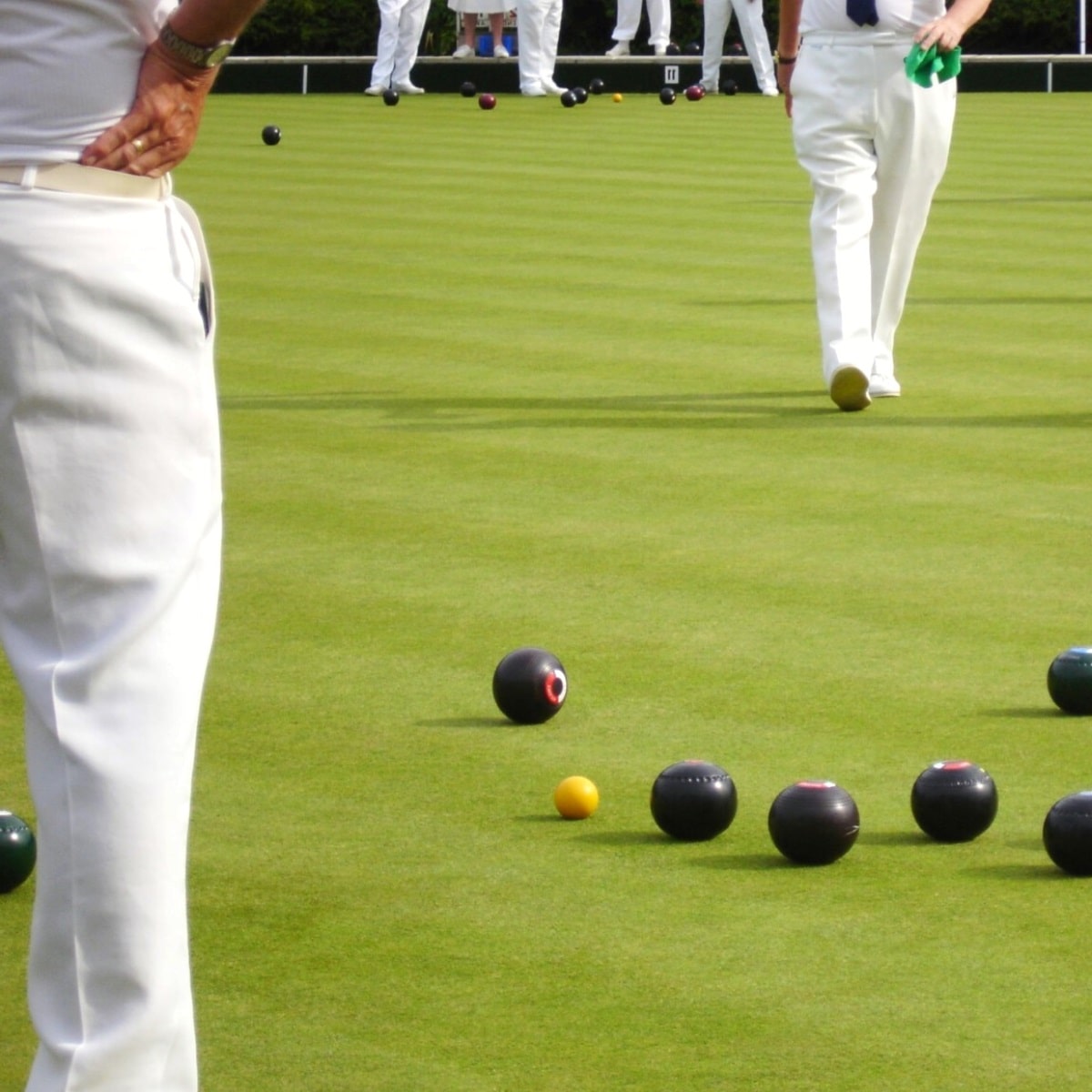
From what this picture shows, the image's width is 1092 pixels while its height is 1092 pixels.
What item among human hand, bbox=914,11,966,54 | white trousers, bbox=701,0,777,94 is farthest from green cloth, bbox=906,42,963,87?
white trousers, bbox=701,0,777,94

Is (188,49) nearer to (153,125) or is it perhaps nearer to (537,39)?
(153,125)

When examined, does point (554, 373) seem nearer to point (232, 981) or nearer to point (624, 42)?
point (232, 981)

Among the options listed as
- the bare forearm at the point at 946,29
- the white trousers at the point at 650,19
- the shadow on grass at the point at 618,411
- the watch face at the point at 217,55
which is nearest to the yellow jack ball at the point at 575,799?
the watch face at the point at 217,55

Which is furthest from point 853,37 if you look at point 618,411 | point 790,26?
point 618,411

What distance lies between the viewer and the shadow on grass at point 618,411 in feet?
29.2

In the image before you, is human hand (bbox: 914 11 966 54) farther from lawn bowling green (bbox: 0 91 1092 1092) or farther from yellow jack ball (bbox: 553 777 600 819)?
yellow jack ball (bbox: 553 777 600 819)

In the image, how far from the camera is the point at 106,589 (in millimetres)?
2590

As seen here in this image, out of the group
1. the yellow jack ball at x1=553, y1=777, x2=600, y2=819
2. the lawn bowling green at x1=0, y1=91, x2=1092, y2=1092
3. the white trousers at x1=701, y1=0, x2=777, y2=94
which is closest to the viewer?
the lawn bowling green at x1=0, y1=91, x2=1092, y2=1092

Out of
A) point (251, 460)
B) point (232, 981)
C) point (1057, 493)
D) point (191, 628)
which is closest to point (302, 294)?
point (251, 460)

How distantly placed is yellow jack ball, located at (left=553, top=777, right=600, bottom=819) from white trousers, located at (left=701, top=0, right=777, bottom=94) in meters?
24.3

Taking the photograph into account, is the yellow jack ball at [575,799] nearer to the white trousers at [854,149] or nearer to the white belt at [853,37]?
the white trousers at [854,149]

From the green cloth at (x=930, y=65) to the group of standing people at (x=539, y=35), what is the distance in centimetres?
1943

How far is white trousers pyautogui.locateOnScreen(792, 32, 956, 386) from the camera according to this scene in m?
8.91

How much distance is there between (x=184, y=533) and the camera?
2.63 meters
